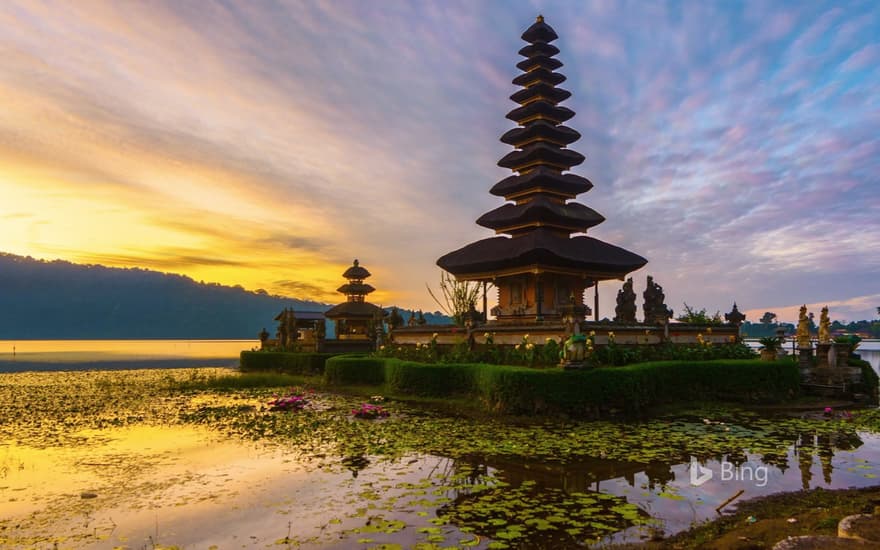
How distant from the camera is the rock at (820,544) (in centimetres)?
421

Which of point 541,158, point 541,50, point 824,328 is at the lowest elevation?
point 824,328

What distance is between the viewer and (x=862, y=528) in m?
4.55

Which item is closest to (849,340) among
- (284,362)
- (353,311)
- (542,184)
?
(542,184)

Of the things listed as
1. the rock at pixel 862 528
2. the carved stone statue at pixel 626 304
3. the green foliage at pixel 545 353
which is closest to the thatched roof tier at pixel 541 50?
the carved stone statue at pixel 626 304

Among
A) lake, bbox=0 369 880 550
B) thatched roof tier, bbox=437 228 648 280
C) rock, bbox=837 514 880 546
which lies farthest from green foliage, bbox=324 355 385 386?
rock, bbox=837 514 880 546

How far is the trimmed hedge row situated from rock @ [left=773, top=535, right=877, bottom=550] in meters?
10.5

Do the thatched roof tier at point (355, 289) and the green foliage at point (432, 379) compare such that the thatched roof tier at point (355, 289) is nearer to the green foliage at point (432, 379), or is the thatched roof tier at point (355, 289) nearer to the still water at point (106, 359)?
the still water at point (106, 359)

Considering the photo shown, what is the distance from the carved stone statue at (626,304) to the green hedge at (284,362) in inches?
697

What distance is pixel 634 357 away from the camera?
18.0 meters

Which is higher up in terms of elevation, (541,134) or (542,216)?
(541,134)

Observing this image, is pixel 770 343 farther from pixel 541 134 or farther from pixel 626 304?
pixel 541 134

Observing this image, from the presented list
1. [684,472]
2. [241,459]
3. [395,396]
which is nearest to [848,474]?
[684,472]

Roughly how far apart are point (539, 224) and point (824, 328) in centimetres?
1365

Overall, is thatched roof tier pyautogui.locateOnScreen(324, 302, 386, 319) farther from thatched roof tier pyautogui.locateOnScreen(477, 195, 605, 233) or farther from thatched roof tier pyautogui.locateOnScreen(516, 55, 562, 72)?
thatched roof tier pyautogui.locateOnScreen(516, 55, 562, 72)
